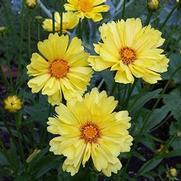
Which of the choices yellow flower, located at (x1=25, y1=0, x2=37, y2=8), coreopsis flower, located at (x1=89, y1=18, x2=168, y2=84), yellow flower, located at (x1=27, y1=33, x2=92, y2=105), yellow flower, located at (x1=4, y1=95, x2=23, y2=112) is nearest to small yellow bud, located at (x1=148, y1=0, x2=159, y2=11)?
coreopsis flower, located at (x1=89, y1=18, x2=168, y2=84)

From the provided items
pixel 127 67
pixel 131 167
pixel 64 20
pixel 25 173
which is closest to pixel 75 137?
pixel 127 67

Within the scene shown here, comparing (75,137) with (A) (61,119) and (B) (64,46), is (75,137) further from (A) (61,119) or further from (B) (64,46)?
(B) (64,46)

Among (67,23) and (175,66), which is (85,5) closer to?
(67,23)

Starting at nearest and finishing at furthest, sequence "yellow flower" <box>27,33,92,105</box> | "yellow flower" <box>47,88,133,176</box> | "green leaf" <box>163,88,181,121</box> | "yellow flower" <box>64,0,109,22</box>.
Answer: "yellow flower" <box>47,88,133,176</box>, "yellow flower" <box>27,33,92,105</box>, "yellow flower" <box>64,0,109,22</box>, "green leaf" <box>163,88,181,121</box>

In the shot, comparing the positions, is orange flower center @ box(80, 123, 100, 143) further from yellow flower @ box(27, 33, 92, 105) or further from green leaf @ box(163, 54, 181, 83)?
green leaf @ box(163, 54, 181, 83)

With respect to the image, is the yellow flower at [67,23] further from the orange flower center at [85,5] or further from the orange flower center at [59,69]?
the orange flower center at [59,69]

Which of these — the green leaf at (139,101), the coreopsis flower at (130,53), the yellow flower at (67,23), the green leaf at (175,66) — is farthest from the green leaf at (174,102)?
the coreopsis flower at (130,53)
